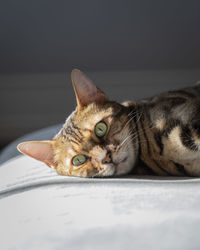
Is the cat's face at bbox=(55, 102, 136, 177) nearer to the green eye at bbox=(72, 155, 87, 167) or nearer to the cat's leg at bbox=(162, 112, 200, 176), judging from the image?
the green eye at bbox=(72, 155, 87, 167)

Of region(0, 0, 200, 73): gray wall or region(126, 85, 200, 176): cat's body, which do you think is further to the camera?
region(0, 0, 200, 73): gray wall

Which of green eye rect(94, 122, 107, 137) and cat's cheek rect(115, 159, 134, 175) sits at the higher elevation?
green eye rect(94, 122, 107, 137)

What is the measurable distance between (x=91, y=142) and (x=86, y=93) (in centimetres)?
20

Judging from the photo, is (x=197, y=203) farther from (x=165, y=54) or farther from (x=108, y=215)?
(x=165, y=54)

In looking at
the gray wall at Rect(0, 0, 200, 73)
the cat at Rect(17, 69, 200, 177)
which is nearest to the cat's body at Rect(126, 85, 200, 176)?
the cat at Rect(17, 69, 200, 177)

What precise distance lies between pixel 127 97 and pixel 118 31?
1.57ft

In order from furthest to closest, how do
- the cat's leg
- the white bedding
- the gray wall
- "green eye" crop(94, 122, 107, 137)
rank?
the gray wall → "green eye" crop(94, 122, 107, 137) → the cat's leg → the white bedding

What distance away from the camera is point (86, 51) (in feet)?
7.14

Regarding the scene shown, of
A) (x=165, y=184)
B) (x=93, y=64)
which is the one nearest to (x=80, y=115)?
(x=165, y=184)

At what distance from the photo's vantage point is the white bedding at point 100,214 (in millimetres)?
537

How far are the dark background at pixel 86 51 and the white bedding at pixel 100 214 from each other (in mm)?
1459

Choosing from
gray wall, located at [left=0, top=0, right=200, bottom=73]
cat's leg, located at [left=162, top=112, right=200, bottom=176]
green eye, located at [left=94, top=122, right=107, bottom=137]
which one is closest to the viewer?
cat's leg, located at [left=162, top=112, right=200, bottom=176]

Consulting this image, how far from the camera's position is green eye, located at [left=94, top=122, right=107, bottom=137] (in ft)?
3.15

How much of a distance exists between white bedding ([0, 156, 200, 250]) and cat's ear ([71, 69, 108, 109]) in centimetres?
30
